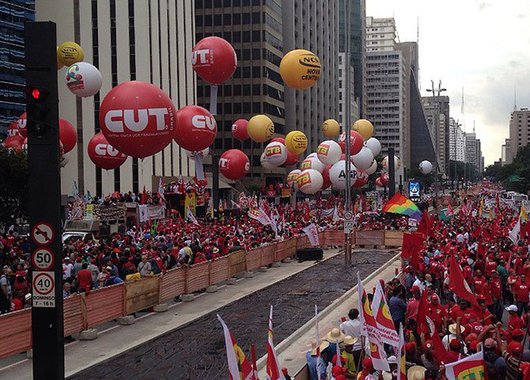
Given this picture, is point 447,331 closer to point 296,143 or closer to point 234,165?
point 234,165

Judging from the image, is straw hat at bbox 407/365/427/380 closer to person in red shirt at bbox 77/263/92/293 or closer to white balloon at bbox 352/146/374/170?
person in red shirt at bbox 77/263/92/293

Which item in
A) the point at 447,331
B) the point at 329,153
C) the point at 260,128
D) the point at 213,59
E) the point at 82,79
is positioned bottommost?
the point at 447,331

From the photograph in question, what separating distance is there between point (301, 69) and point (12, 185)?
548 inches

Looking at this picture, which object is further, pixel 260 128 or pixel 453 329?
pixel 260 128

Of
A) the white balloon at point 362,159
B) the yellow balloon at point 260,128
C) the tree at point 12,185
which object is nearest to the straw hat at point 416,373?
the tree at point 12,185

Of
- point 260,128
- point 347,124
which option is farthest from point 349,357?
point 260,128

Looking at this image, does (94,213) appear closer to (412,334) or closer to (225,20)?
(412,334)

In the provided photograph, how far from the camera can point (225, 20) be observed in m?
88.1

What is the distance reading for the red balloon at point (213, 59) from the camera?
26.7 m

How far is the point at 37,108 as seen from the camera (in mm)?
8188

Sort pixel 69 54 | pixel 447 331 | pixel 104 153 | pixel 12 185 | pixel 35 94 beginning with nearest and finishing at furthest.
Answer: pixel 35 94 → pixel 447 331 → pixel 104 153 → pixel 12 185 → pixel 69 54

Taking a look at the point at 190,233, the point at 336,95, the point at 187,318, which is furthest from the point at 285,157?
the point at 336,95

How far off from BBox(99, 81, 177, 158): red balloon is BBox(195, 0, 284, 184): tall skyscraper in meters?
67.0

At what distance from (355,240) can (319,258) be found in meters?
6.29
